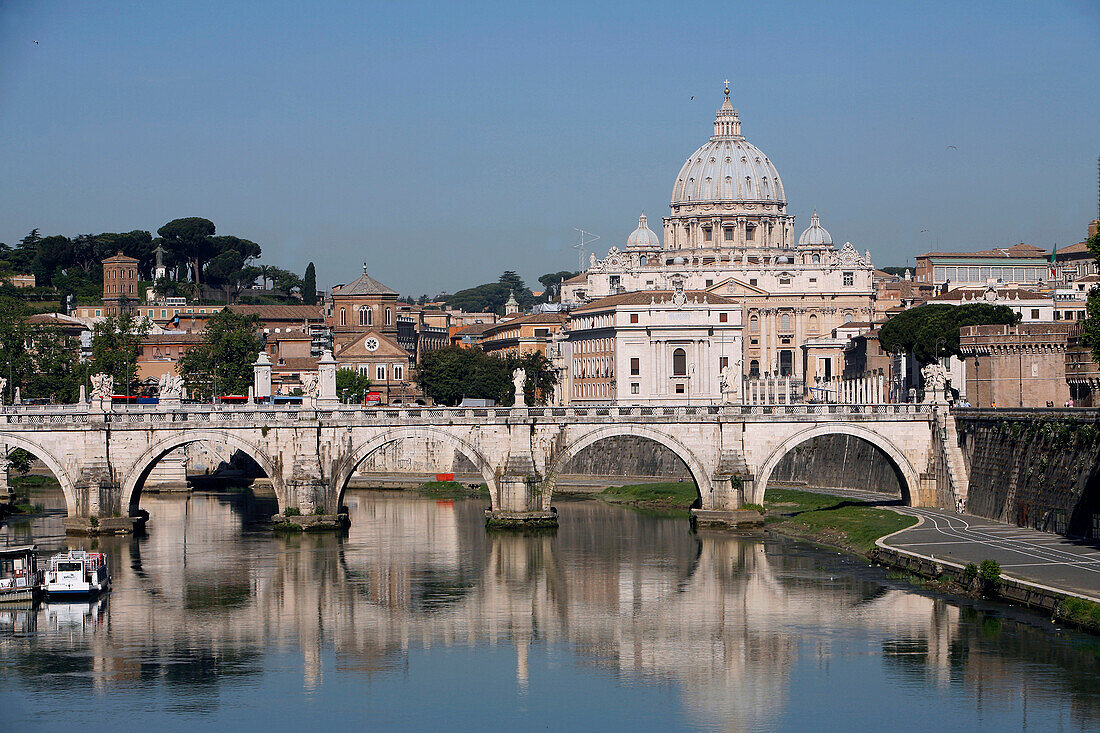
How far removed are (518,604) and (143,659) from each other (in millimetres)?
13272

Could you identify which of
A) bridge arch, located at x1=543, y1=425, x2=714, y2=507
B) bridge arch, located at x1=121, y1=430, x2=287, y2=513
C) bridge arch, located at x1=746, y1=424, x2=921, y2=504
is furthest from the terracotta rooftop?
bridge arch, located at x1=121, y1=430, x2=287, y2=513

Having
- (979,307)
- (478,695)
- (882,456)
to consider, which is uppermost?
(979,307)

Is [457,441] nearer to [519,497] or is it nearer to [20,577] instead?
[519,497]

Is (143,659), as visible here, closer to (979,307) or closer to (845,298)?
(979,307)

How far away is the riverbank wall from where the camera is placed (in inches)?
2269

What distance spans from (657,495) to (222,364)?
129 ft

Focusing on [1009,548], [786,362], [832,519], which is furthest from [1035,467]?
[786,362]

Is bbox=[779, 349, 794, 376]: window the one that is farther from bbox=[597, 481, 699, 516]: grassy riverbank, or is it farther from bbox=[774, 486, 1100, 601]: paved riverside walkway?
bbox=[774, 486, 1100, 601]: paved riverside walkway

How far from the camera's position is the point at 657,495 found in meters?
88.1

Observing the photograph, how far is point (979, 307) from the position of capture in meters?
106

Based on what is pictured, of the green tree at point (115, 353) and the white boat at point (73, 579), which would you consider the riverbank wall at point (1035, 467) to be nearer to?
the white boat at point (73, 579)

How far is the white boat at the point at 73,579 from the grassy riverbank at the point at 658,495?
32.2 metres

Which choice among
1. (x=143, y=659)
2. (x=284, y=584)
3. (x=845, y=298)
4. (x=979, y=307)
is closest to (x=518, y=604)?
(x=284, y=584)

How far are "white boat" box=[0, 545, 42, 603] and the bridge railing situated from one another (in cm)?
1510
